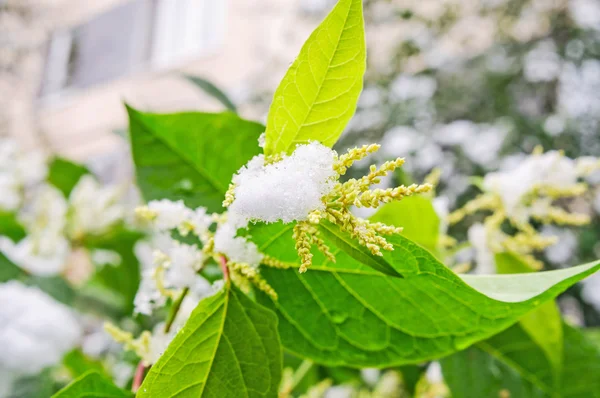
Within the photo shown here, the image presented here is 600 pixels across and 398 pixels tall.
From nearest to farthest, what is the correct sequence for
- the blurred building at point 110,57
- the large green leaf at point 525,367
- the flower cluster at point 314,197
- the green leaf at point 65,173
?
1. the flower cluster at point 314,197
2. the large green leaf at point 525,367
3. the green leaf at point 65,173
4. the blurred building at point 110,57

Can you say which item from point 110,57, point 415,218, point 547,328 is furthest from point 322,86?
point 110,57

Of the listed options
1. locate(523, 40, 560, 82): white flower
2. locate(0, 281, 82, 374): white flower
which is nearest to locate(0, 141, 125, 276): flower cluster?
locate(0, 281, 82, 374): white flower

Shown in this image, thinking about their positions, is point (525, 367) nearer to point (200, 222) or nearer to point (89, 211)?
point (200, 222)

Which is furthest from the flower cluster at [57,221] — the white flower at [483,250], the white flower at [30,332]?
the white flower at [483,250]

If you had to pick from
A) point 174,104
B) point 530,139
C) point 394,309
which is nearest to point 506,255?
point 394,309

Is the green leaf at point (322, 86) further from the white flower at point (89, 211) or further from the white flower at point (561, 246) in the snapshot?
the white flower at point (561, 246)

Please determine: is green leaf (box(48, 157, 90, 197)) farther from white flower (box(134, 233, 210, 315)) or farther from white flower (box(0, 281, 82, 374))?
white flower (box(134, 233, 210, 315))

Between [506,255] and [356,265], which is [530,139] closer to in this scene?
[506,255]
